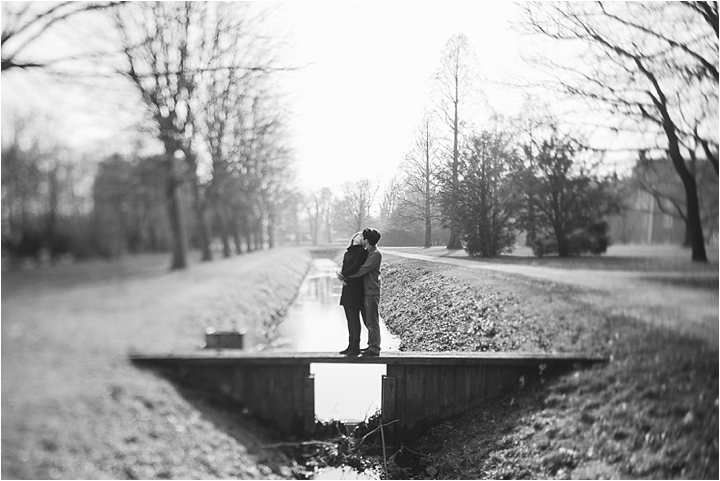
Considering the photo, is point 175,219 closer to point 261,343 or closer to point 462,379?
point 261,343

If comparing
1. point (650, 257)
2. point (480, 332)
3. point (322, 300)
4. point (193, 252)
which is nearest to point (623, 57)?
point (650, 257)

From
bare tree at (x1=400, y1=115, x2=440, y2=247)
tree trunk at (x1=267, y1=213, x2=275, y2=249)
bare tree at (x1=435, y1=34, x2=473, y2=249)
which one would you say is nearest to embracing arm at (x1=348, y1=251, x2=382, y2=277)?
bare tree at (x1=400, y1=115, x2=440, y2=247)

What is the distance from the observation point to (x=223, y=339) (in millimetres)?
3414

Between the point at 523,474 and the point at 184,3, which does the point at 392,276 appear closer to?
the point at 523,474

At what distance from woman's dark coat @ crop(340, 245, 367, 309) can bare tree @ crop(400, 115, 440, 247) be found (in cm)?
48

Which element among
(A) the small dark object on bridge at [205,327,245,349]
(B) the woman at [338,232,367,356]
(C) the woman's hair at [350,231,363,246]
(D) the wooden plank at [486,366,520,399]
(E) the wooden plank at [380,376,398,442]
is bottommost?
(E) the wooden plank at [380,376,398,442]

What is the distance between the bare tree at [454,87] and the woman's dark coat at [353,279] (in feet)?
2.41

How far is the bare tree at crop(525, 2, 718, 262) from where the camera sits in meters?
3.65

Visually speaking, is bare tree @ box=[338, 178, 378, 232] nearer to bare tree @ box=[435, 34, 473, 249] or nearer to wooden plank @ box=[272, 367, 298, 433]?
bare tree @ box=[435, 34, 473, 249]

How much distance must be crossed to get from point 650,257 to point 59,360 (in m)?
4.47

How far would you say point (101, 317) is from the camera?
3014 mm

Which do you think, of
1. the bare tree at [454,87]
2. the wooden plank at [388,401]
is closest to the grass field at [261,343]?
the wooden plank at [388,401]

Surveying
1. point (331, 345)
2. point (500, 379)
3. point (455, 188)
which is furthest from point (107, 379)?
point (500, 379)

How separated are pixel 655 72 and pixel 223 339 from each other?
4128mm
